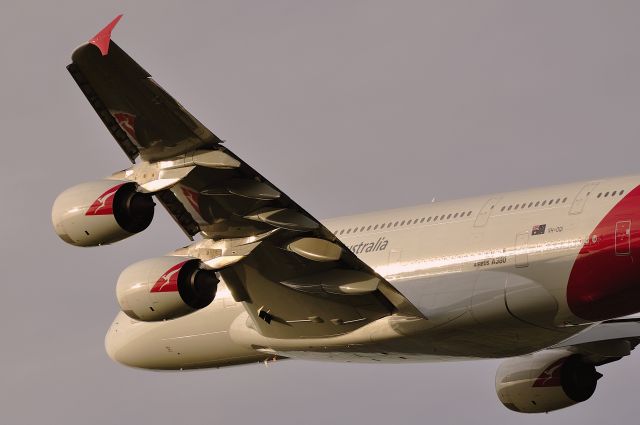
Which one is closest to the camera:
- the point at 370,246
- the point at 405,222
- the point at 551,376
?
the point at 405,222

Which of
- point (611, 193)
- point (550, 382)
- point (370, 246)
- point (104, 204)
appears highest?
point (104, 204)

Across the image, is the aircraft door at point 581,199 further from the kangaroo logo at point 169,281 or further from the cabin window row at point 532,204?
the kangaroo logo at point 169,281

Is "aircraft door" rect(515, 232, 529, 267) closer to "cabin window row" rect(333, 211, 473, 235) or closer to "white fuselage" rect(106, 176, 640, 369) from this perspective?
"white fuselage" rect(106, 176, 640, 369)

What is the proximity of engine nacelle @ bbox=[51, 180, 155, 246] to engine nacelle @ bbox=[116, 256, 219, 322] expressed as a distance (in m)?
1.43

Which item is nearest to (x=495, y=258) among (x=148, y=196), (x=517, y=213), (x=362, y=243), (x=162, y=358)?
(x=517, y=213)

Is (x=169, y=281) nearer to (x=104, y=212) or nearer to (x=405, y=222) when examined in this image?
(x=104, y=212)

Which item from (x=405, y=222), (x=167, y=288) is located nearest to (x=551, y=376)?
(x=405, y=222)

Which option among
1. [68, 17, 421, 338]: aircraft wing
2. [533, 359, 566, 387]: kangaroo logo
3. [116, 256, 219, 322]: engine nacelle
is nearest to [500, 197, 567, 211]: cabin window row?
[68, 17, 421, 338]: aircraft wing

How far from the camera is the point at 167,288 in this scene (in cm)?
3162

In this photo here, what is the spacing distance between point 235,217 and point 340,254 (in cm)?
211

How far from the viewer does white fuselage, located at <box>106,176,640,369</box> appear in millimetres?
30891

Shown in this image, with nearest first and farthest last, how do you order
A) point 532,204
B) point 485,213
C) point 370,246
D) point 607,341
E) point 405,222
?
point 532,204
point 485,213
point 405,222
point 370,246
point 607,341

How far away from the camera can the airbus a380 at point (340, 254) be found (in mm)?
30078

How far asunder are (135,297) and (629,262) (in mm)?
9289
